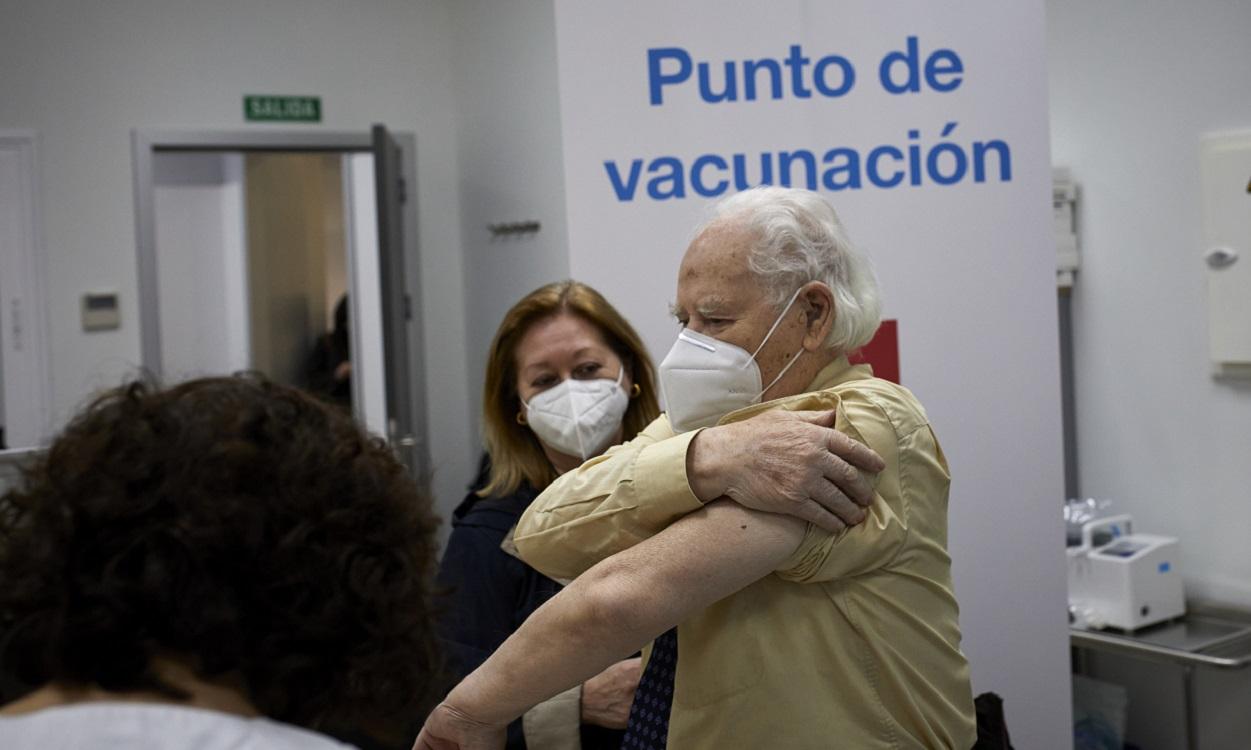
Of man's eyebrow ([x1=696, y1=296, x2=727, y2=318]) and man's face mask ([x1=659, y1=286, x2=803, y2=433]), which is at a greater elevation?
man's eyebrow ([x1=696, y1=296, x2=727, y2=318])

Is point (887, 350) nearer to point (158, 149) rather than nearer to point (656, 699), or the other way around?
point (656, 699)

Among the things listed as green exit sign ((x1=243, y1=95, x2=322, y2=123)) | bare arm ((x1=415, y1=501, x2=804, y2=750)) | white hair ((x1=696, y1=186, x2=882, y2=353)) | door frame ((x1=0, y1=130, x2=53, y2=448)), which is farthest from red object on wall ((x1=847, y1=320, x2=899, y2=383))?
door frame ((x1=0, y1=130, x2=53, y2=448))

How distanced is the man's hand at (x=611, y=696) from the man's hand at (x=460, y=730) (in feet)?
1.26

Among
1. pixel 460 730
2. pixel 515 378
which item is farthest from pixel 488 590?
pixel 460 730

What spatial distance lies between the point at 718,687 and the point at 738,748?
0.07 m

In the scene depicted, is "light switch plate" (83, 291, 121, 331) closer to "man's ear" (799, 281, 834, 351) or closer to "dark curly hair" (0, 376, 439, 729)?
"man's ear" (799, 281, 834, 351)

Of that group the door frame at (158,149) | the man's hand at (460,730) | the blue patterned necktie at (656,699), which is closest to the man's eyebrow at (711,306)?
the blue patterned necktie at (656,699)

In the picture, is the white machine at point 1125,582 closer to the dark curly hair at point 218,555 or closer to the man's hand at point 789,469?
the man's hand at point 789,469

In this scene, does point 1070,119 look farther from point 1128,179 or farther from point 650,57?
point 650,57

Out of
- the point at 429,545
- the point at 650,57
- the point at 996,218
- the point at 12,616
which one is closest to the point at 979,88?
the point at 996,218

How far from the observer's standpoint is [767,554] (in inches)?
50.3

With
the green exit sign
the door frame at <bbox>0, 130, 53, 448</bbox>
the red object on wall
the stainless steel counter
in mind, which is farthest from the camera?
the green exit sign

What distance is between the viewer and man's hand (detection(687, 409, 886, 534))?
1265 millimetres

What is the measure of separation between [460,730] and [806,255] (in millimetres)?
681
